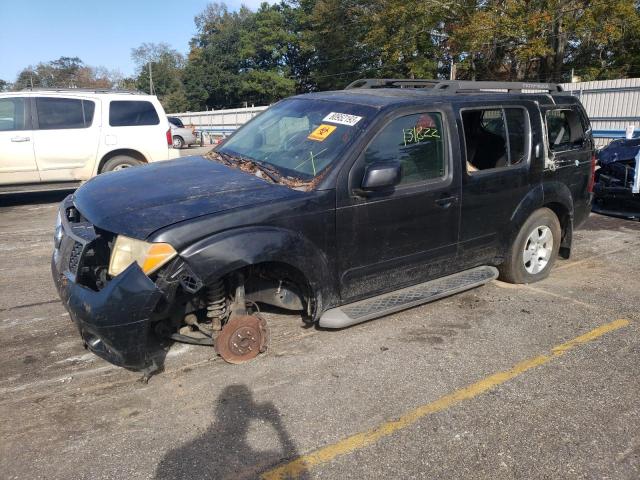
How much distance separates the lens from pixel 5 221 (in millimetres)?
8172

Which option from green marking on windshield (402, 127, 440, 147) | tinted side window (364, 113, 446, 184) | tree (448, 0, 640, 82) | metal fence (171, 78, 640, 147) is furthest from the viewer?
tree (448, 0, 640, 82)

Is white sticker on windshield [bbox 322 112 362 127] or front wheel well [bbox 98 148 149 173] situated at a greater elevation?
white sticker on windshield [bbox 322 112 362 127]

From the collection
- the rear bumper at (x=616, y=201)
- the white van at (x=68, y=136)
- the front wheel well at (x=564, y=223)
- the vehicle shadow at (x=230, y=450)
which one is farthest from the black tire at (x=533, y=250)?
the white van at (x=68, y=136)

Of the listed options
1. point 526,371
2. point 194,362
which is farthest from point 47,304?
point 526,371

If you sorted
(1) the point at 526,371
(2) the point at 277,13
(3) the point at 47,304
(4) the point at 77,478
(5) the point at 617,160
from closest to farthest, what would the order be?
(4) the point at 77,478 → (1) the point at 526,371 → (3) the point at 47,304 → (5) the point at 617,160 → (2) the point at 277,13

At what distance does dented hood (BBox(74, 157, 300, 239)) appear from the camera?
3.05 metres

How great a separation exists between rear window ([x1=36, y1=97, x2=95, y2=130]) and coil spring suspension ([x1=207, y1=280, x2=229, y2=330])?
7098 millimetres

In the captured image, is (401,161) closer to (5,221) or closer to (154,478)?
(154,478)

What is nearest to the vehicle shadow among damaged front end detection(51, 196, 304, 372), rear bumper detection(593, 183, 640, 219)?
damaged front end detection(51, 196, 304, 372)

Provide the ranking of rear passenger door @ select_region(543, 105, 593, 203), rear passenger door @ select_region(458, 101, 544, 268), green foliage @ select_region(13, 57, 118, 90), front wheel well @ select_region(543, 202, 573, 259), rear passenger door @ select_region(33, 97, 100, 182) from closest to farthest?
rear passenger door @ select_region(458, 101, 544, 268), rear passenger door @ select_region(543, 105, 593, 203), front wheel well @ select_region(543, 202, 573, 259), rear passenger door @ select_region(33, 97, 100, 182), green foliage @ select_region(13, 57, 118, 90)

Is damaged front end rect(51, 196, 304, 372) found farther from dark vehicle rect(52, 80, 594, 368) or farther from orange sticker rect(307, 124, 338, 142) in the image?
orange sticker rect(307, 124, 338, 142)

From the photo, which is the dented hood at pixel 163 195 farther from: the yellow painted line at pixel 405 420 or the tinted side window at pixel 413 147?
the yellow painted line at pixel 405 420

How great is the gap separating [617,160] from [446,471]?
7288mm

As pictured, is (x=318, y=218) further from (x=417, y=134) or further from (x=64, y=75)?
(x=64, y=75)
